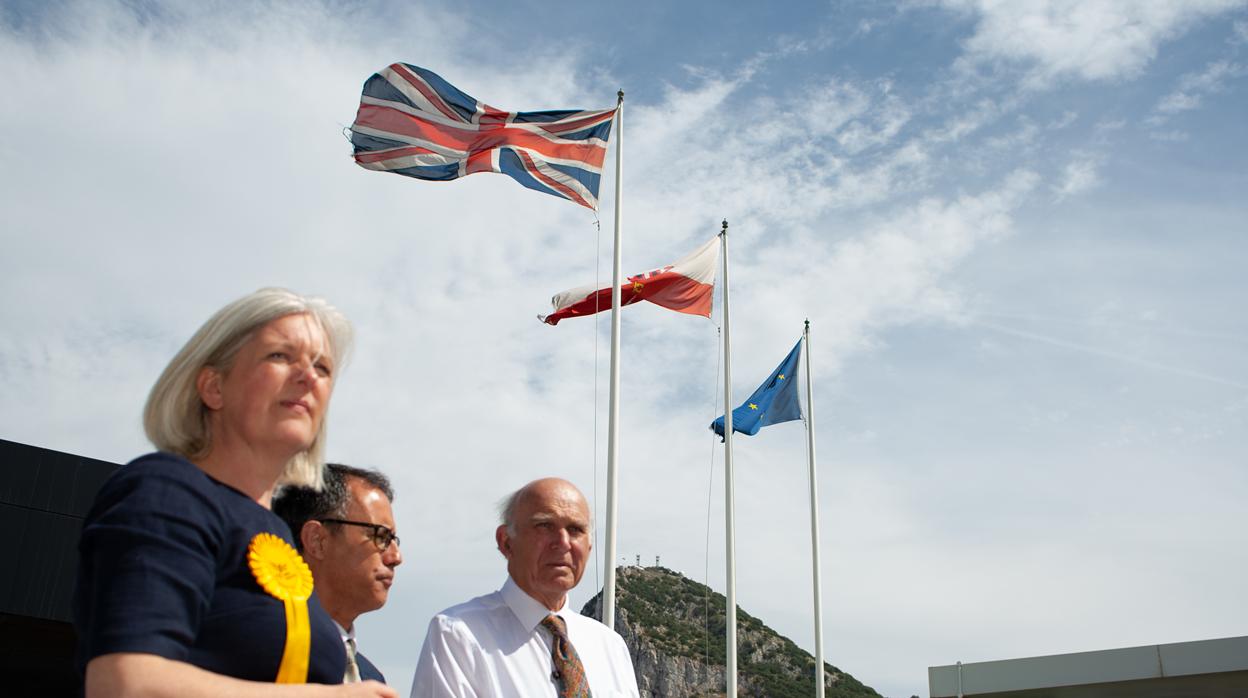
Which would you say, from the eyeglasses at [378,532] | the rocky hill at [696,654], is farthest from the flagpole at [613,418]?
the rocky hill at [696,654]

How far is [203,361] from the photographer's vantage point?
6.51ft

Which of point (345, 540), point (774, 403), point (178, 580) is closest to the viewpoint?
point (178, 580)

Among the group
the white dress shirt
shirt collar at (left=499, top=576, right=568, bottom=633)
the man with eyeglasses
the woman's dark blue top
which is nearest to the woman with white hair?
the woman's dark blue top

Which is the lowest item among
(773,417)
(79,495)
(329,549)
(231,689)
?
(231,689)

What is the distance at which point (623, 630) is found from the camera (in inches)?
2771

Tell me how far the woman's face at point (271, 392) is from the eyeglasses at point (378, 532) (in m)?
1.11

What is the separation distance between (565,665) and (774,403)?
12.3m

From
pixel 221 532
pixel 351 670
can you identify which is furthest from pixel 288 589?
pixel 351 670

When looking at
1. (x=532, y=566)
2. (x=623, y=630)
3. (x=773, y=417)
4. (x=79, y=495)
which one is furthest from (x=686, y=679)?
(x=532, y=566)

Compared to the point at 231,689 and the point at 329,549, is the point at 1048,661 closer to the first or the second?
the point at 329,549

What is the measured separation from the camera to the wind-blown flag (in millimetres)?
10320

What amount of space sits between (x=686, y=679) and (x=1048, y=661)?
61518 mm

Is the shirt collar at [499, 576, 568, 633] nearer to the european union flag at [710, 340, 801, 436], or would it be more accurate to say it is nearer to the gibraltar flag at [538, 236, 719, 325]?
the gibraltar flag at [538, 236, 719, 325]

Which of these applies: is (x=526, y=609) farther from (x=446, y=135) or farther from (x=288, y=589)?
(x=446, y=135)
